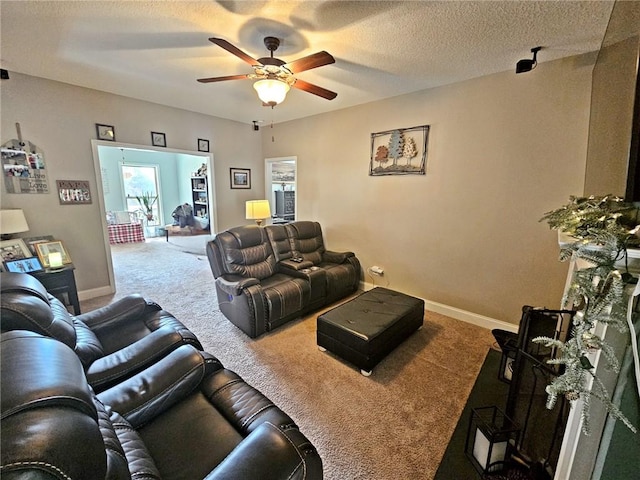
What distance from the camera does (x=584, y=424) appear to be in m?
0.89

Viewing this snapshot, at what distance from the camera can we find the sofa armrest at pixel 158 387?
3.74 feet

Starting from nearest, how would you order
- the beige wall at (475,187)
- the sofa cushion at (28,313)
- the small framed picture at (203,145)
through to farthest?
the sofa cushion at (28,313) < the beige wall at (475,187) < the small framed picture at (203,145)

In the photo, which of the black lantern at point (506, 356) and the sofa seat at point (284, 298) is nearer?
the black lantern at point (506, 356)

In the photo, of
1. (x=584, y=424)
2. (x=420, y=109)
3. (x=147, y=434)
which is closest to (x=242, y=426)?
(x=147, y=434)

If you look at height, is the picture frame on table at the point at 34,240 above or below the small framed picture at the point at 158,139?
below

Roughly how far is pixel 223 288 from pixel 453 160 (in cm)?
290

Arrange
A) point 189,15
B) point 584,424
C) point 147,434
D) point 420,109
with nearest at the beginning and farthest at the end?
point 584,424, point 147,434, point 189,15, point 420,109

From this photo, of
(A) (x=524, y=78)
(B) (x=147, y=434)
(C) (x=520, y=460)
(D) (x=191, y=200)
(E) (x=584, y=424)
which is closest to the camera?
(E) (x=584, y=424)

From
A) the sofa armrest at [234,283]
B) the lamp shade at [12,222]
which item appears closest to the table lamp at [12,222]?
the lamp shade at [12,222]

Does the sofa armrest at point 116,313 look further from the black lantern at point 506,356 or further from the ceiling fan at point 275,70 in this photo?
the black lantern at point 506,356

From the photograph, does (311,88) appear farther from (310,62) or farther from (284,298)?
(284,298)

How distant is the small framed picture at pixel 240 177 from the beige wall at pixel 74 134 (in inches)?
31.3

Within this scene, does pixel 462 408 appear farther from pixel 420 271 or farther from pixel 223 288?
pixel 223 288

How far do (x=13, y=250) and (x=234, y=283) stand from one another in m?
2.38
